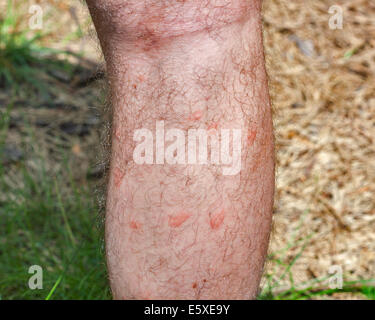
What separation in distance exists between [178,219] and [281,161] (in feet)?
3.67

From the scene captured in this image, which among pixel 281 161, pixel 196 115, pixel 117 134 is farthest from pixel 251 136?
pixel 281 161

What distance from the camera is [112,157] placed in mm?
1062

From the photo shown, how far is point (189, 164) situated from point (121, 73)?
216 millimetres

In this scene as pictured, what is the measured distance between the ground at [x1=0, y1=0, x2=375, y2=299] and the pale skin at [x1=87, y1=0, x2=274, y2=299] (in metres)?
0.21

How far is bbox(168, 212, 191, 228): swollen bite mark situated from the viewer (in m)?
0.98

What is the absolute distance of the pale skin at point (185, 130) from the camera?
0.96 m

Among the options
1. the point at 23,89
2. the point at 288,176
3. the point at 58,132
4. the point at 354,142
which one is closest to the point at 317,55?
the point at 354,142

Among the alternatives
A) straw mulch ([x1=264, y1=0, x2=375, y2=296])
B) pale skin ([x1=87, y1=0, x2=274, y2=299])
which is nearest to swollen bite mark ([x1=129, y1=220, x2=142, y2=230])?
pale skin ([x1=87, y1=0, x2=274, y2=299])

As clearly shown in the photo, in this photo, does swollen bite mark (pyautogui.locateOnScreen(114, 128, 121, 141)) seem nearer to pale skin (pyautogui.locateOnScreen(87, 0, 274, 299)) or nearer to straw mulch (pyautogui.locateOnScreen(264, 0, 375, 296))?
pale skin (pyautogui.locateOnScreen(87, 0, 274, 299))

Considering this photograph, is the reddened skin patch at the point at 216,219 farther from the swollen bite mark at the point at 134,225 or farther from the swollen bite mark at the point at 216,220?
the swollen bite mark at the point at 134,225

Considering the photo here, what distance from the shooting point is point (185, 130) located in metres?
0.97

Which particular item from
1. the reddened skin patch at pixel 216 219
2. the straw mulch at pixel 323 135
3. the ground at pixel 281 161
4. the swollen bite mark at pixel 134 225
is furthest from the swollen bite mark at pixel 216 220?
the straw mulch at pixel 323 135

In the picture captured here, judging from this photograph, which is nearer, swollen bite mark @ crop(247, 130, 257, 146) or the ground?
swollen bite mark @ crop(247, 130, 257, 146)

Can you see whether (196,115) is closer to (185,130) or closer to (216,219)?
(185,130)
